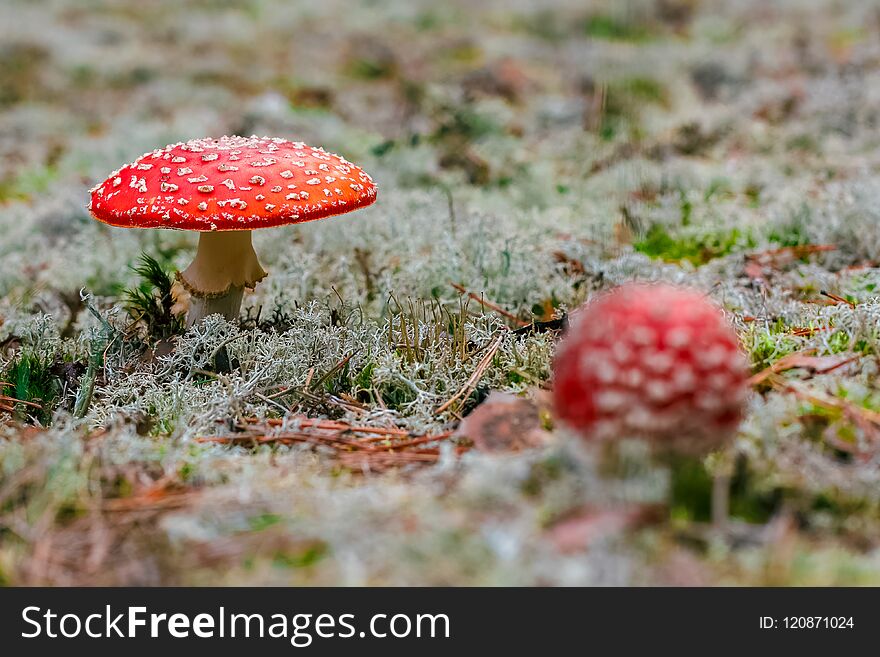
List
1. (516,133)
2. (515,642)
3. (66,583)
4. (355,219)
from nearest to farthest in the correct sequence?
(515,642) → (66,583) → (355,219) → (516,133)

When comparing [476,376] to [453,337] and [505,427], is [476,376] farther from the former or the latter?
[505,427]

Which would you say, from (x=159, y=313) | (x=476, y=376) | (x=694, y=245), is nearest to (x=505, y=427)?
(x=476, y=376)

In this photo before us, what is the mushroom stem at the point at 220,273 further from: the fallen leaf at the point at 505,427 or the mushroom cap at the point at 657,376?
the mushroom cap at the point at 657,376

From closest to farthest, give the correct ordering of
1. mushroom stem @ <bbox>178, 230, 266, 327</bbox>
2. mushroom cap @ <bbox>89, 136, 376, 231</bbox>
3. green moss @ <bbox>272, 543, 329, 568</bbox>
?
green moss @ <bbox>272, 543, 329, 568</bbox>, mushroom cap @ <bbox>89, 136, 376, 231</bbox>, mushroom stem @ <bbox>178, 230, 266, 327</bbox>

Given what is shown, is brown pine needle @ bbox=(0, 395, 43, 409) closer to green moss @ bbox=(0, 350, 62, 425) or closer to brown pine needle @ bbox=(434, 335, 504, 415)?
green moss @ bbox=(0, 350, 62, 425)

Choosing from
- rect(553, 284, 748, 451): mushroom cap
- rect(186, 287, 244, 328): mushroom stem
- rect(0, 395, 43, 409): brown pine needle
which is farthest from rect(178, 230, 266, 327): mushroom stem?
rect(553, 284, 748, 451): mushroom cap

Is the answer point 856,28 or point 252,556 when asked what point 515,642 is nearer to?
point 252,556

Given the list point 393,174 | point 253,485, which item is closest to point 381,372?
point 253,485
